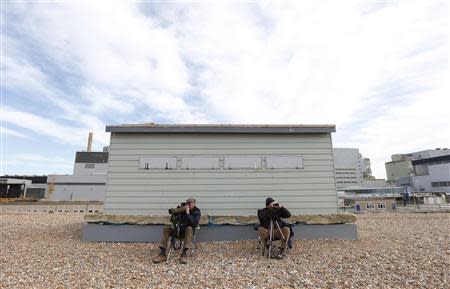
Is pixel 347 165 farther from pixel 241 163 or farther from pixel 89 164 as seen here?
pixel 241 163

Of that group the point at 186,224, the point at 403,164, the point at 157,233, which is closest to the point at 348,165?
the point at 403,164

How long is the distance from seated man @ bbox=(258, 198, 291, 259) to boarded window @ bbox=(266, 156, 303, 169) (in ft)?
5.57

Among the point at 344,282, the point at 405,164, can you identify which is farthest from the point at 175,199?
the point at 405,164

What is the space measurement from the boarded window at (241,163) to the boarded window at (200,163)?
279mm

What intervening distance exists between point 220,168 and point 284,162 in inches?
70.8

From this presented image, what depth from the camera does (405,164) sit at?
75.6 metres

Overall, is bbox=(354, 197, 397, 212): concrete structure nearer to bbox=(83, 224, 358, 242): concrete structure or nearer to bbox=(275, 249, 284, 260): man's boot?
bbox=(83, 224, 358, 242): concrete structure

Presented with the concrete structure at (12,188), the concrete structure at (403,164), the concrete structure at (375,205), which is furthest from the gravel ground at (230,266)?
the concrete structure at (403,164)

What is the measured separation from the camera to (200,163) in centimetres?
658

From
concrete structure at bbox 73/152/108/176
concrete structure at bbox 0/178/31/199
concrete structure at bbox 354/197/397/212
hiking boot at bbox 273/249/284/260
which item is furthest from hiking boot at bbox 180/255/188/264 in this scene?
concrete structure at bbox 0/178/31/199

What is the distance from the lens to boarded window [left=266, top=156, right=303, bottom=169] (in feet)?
21.7

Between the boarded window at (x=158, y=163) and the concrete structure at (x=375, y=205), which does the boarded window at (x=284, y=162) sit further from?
the concrete structure at (x=375, y=205)

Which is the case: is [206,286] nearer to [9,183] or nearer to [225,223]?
[225,223]

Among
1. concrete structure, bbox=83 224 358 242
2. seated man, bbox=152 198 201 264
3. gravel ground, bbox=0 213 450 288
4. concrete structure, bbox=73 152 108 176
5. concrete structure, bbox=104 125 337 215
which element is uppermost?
concrete structure, bbox=73 152 108 176
